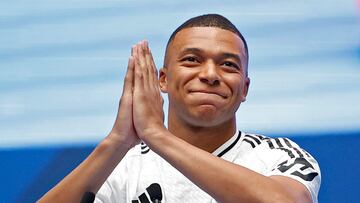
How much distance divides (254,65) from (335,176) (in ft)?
1.33

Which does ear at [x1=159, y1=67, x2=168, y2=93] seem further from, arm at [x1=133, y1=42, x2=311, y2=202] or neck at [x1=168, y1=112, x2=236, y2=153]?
arm at [x1=133, y1=42, x2=311, y2=202]

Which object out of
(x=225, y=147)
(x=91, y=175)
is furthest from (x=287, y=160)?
(x=91, y=175)

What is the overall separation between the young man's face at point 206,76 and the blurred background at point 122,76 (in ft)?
1.74

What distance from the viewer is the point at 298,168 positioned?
1.78 m

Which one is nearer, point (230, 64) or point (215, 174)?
point (215, 174)

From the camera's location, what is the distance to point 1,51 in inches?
101

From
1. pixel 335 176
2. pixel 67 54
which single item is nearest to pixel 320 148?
pixel 335 176

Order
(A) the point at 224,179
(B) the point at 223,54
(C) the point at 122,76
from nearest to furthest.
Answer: (A) the point at 224,179
(B) the point at 223,54
(C) the point at 122,76

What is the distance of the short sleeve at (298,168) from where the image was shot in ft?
5.77

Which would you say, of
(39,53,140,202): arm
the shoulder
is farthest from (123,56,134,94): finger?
the shoulder

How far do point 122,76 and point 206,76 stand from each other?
713 mm

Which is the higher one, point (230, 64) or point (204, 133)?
point (230, 64)

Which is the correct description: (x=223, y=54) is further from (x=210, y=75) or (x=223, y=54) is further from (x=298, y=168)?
(x=298, y=168)

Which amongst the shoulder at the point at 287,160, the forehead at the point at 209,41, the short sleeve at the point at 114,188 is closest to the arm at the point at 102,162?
the short sleeve at the point at 114,188
